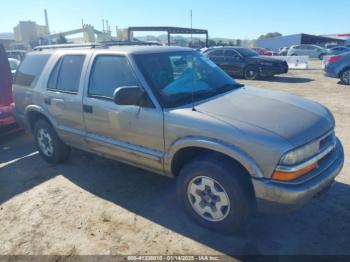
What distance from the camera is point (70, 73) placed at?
4.35m

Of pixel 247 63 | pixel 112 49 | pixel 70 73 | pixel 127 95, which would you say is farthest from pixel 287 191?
pixel 247 63

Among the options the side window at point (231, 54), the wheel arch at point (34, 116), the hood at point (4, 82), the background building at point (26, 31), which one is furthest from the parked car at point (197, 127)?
the background building at point (26, 31)

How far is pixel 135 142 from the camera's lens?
3.62 meters

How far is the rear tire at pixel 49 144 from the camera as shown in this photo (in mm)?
4914

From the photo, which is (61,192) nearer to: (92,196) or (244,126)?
(92,196)

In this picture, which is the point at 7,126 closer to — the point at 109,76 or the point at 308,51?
the point at 109,76

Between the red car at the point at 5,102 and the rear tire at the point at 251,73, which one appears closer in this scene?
the red car at the point at 5,102

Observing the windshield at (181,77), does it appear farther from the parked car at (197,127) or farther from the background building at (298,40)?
the background building at (298,40)

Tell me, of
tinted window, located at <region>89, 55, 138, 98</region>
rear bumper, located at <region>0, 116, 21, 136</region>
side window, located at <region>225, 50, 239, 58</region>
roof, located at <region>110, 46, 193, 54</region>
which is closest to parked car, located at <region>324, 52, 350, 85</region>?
side window, located at <region>225, 50, 239, 58</region>

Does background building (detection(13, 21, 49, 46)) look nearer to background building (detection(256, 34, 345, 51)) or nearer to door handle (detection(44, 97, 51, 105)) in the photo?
background building (detection(256, 34, 345, 51))

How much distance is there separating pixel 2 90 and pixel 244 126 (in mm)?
5823

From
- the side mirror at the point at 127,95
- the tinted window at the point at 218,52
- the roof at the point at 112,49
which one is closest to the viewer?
the side mirror at the point at 127,95

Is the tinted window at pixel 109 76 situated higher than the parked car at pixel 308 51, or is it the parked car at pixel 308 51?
the tinted window at pixel 109 76

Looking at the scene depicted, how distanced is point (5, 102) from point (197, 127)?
5283 mm
